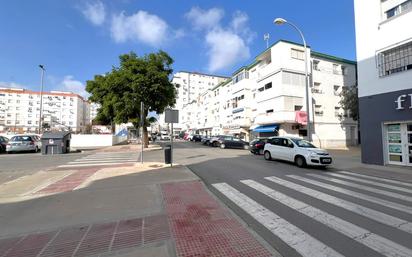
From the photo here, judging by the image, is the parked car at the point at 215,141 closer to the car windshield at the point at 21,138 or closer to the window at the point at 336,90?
the window at the point at 336,90

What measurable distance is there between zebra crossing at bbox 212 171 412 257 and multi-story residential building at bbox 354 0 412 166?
449 centimetres

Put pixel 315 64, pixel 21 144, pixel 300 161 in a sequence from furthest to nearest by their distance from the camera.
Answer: pixel 315 64 < pixel 21 144 < pixel 300 161

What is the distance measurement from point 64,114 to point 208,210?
11523 cm

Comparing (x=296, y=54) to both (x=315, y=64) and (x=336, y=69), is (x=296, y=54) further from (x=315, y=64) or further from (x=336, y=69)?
(x=336, y=69)

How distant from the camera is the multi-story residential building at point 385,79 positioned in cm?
1202

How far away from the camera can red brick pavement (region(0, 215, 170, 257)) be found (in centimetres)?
362

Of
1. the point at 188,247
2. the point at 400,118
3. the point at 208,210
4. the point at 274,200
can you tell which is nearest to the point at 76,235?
the point at 188,247

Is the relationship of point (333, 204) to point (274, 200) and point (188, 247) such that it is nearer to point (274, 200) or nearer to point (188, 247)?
point (274, 200)

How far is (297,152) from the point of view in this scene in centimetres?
1261

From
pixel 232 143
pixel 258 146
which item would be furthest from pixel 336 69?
pixel 258 146

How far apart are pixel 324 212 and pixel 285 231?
1567 millimetres

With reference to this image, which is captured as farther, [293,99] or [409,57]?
[293,99]

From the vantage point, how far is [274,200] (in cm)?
631

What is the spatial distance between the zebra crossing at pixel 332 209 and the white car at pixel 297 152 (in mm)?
2291
